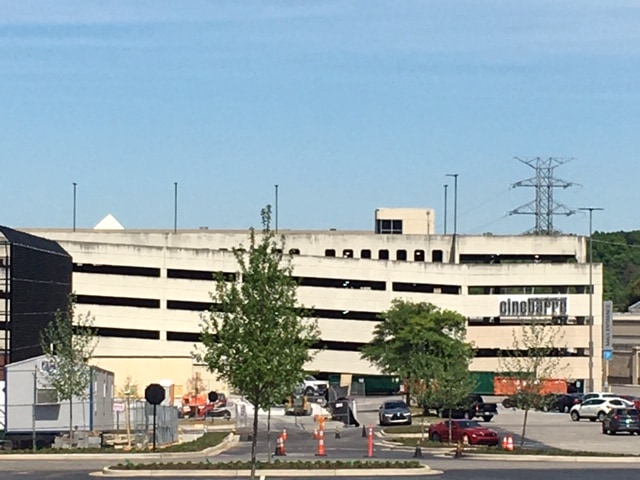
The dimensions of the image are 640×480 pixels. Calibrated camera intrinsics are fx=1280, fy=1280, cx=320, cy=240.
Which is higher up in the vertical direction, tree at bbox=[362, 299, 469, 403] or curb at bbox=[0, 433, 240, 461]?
tree at bbox=[362, 299, 469, 403]

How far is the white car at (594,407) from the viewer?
7819cm

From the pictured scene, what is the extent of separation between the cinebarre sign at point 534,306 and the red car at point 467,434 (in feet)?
194

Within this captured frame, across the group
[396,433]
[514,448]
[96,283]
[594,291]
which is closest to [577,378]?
[594,291]

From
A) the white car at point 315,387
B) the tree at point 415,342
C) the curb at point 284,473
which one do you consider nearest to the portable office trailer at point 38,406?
the curb at point 284,473

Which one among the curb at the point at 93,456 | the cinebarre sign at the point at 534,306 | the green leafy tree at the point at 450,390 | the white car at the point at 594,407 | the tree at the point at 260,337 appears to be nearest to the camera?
the tree at the point at 260,337

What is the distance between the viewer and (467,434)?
55.5m

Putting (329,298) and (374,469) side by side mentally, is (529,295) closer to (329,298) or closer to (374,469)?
(329,298)

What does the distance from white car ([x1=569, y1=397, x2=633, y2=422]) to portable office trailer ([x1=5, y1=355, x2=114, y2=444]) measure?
34458 mm

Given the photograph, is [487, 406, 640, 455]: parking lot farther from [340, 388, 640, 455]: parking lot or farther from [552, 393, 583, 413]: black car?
[552, 393, 583, 413]: black car

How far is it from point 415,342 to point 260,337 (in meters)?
59.2

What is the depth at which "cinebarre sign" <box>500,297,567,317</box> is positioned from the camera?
11562 centimetres

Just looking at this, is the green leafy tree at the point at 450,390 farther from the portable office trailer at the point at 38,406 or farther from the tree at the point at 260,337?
the tree at the point at 260,337

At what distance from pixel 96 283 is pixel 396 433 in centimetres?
5056

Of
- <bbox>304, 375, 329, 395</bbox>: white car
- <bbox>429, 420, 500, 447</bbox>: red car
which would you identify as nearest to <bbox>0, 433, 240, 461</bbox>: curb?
<bbox>429, 420, 500, 447</bbox>: red car
